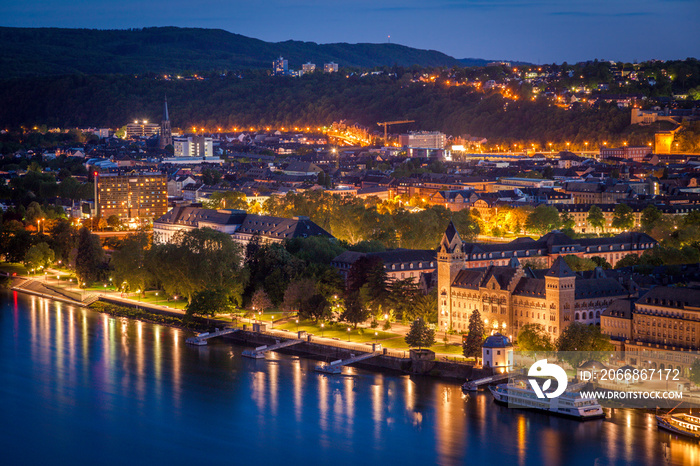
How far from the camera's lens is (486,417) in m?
30.7

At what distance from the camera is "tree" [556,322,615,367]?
3356 cm

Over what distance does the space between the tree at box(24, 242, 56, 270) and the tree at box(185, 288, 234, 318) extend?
16.8 meters

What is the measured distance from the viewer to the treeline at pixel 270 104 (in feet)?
398

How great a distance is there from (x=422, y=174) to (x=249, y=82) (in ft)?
287

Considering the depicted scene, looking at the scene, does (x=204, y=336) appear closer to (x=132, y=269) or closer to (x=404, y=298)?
(x=404, y=298)

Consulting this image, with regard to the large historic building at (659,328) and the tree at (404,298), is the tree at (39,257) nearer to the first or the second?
the tree at (404,298)

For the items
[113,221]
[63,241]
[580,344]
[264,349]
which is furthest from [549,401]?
[113,221]

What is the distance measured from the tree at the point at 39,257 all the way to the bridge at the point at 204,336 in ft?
61.7

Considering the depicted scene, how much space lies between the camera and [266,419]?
31.2m

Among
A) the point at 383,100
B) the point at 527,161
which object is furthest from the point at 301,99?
the point at 527,161

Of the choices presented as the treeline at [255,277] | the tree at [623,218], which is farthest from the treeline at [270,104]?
the treeline at [255,277]

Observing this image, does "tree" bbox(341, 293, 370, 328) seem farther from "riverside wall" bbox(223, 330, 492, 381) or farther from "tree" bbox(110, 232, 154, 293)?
"tree" bbox(110, 232, 154, 293)

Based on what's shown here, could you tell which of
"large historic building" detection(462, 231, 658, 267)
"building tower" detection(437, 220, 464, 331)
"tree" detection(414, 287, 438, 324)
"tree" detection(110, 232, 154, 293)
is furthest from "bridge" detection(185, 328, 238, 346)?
"large historic building" detection(462, 231, 658, 267)

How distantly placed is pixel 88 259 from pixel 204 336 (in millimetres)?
14204
